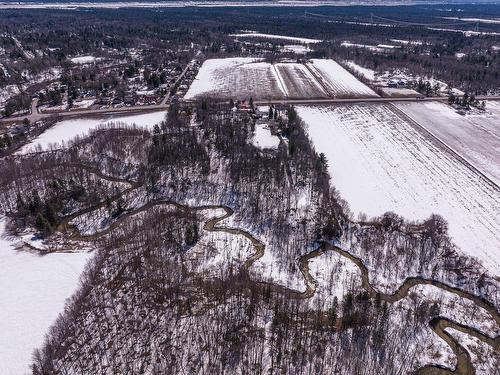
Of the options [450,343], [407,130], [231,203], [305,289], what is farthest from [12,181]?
[407,130]

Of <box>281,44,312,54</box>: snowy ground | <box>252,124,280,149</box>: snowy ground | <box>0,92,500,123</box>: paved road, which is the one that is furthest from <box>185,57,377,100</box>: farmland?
<box>252,124,280,149</box>: snowy ground

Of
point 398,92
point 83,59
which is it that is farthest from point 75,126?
point 398,92

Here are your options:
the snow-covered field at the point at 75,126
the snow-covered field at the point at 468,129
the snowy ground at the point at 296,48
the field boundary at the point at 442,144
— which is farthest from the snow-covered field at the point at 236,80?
the snow-covered field at the point at 468,129

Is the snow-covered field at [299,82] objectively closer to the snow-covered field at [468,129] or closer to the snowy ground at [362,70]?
the snowy ground at [362,70]

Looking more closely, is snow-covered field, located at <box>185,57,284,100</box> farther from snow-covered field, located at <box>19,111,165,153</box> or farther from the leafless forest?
the leafless forest

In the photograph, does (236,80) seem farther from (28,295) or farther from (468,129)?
(28,295)

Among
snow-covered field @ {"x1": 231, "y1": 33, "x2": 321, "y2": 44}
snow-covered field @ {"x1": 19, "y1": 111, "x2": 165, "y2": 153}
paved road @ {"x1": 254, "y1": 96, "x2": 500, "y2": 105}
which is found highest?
snow-covered field @ {"x1": 231, "y1": 33, "x2": 321, "y2": 44}

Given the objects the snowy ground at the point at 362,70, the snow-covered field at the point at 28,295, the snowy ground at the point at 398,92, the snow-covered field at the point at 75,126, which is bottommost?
the snow-covered field at the point at 28,295
